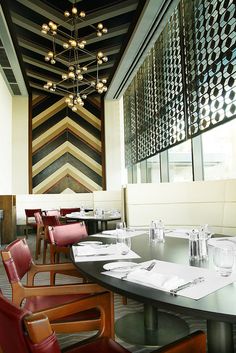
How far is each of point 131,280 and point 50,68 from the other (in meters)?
8.21

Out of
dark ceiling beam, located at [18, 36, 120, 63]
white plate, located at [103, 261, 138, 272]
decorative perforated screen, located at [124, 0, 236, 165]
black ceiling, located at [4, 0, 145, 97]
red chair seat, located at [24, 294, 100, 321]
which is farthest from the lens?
dark ceiling beam, located at [18, 36, 120, 63]

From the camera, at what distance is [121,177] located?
10141 mm

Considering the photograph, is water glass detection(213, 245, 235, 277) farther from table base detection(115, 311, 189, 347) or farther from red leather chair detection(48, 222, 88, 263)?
red leather chair detection(48, 222, 88, 263)

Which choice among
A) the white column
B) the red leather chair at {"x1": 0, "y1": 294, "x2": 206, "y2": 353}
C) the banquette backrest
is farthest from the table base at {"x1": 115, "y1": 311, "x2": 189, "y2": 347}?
the white column

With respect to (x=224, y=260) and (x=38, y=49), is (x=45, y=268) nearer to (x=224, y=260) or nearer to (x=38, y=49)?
(x=224, y=260)

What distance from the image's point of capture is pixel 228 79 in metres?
3.71

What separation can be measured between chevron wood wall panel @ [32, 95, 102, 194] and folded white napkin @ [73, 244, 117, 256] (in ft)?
27.0

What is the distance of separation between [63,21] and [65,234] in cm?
551

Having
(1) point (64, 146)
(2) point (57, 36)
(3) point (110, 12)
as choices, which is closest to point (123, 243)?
(3) point (110, 12)

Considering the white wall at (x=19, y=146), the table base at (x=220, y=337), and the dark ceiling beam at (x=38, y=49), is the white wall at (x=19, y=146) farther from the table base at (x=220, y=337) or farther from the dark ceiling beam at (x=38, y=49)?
the table base at (x=220, y=337)

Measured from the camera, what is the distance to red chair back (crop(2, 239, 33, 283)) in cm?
143

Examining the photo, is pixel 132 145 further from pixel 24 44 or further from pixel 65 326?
pixel 65 326

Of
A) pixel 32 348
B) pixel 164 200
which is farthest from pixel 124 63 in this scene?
pixel 32 348

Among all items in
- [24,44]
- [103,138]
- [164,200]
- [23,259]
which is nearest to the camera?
[23,259]
